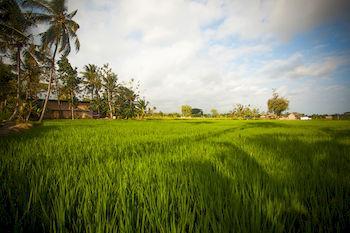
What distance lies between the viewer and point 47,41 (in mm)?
18031

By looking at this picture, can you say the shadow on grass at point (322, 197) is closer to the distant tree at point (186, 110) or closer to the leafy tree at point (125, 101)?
the leafy tree at point (125, 101)

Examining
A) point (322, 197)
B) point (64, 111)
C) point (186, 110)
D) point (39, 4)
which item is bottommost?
point (322, 197)

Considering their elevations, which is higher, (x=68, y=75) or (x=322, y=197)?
(x=68, y=75)

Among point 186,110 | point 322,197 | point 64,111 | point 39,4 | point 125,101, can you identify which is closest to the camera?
point 322,197

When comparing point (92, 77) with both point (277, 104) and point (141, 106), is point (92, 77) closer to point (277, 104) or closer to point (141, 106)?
point (141, 106)

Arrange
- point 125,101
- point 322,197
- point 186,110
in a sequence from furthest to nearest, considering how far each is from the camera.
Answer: point 186,110 → point 125,101 → point 322,197

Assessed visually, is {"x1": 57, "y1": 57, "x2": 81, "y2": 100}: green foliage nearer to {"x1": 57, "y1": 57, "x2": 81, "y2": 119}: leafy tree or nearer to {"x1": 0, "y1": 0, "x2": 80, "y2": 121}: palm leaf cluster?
{"x1": 57, "y1": 57, "x2": 81, "y2": 119}: leafy tree

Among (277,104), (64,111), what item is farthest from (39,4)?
(277,104)

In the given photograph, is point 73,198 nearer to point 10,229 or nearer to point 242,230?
point 10,229

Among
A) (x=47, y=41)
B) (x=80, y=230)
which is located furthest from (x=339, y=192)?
(x=47, y=41)

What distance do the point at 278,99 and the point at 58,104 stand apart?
216 feet

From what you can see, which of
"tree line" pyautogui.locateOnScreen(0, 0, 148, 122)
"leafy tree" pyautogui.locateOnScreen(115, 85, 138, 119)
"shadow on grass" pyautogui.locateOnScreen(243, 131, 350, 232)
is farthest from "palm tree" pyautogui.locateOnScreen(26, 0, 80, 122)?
"leafy tree" pyautogui.locateOnScreen(115, 85, 138, 119)

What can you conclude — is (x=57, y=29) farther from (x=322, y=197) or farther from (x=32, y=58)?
(x=322, y=197)

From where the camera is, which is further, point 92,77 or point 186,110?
point 186,110
